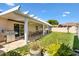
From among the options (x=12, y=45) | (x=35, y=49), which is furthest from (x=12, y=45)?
(x=35, y=49)

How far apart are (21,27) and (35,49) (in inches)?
50.0

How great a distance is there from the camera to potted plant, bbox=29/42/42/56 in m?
5.93

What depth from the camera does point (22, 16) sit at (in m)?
6.84

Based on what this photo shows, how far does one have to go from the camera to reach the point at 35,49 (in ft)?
19.7

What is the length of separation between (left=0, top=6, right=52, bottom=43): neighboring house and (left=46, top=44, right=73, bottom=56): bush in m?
0.82

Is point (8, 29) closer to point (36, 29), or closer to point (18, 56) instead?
point (36, 29)

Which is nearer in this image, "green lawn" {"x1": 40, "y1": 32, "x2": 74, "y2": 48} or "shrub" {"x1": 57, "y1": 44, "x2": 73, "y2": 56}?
Answer: "shrub" {"x1": 57, "y1": 44, "x2": 73, "y2": 56}

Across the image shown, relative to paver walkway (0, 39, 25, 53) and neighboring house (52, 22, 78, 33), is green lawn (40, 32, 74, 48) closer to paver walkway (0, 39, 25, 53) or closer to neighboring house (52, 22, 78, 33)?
neighboring house (52, 22, 78, 33)

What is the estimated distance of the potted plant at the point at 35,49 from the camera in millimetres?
5926

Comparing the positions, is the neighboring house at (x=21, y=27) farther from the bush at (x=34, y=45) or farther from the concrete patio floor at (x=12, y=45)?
the bush at (x=34, y=45)

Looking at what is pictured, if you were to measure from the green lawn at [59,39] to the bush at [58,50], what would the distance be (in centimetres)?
23

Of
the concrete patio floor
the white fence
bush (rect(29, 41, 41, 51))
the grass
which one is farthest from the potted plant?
the white fence

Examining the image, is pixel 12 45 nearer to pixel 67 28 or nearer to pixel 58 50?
pixel 58 50

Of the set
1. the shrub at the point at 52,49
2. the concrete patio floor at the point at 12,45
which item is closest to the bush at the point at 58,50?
the shrub at the point at 52,49
